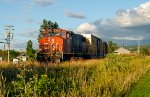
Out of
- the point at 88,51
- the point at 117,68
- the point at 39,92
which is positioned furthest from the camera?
the point at 88,51

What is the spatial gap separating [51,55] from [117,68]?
15.2 m

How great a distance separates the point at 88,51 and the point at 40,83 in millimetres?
39880

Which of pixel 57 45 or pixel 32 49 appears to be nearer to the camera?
pixel 57 45

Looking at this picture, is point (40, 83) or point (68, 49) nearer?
point (40, 83)

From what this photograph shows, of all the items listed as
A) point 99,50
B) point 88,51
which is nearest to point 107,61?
point 88,51

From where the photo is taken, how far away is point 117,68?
24281mm

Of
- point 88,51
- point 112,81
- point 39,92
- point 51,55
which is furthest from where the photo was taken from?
point 88,51

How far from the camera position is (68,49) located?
40719mm

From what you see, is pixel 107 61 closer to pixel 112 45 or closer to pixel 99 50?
pixel 99 50

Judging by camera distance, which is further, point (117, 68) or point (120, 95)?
point (117, 68)

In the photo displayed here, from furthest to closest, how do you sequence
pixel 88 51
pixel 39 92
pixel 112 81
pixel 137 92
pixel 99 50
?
pixel 99 50 → pixel 88 51 → pixel 112 81 → pixel 137 92 → pixel 39 92

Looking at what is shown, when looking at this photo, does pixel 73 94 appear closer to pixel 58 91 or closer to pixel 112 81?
pixel 58 91

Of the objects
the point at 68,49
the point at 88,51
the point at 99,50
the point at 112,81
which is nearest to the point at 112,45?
the point at 99,50

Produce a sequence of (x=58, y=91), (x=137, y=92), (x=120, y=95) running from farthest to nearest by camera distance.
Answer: (x=137, y=92)
(x=120, y=95)
(x=58, y=91)
